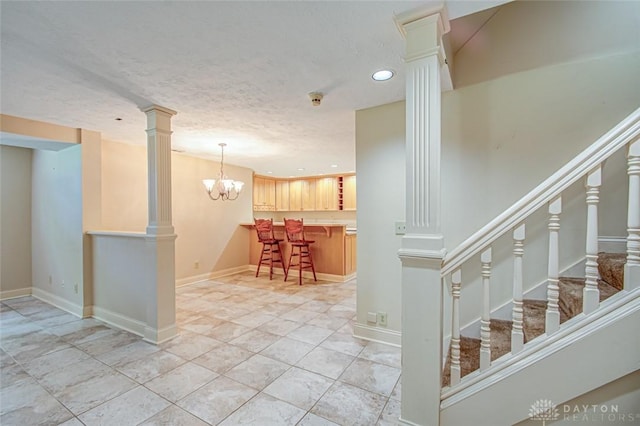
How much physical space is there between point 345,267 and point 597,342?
383 cm

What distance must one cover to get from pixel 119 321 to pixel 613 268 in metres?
4.20

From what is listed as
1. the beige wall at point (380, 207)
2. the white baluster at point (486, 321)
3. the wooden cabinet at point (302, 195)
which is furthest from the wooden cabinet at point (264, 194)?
the white baluster at point (486, 321)

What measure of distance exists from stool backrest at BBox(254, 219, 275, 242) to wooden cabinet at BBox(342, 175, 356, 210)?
253 cm

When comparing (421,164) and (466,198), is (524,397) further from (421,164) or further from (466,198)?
(466,198)

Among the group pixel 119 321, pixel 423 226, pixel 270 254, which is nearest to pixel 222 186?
pixel 270 254

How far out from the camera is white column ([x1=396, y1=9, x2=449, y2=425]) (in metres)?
1.39

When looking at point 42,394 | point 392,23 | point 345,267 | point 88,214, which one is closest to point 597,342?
point 392,23

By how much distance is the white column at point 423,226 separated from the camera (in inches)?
54.9

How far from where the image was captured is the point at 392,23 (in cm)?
146

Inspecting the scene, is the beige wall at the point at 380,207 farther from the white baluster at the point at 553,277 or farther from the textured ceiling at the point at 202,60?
the white baluster at the point at 553,277

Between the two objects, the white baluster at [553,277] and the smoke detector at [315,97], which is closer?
the white baluster at [553,277]

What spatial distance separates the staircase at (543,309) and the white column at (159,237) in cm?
248

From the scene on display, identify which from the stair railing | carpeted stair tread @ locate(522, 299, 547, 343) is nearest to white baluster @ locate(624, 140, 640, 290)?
the stair railing

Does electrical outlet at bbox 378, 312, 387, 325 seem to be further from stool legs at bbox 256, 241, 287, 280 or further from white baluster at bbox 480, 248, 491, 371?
stool legs at bbox 256, 241, 287, 280
